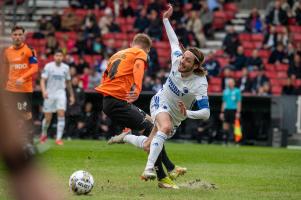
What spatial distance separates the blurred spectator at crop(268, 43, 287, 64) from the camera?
1118 inches

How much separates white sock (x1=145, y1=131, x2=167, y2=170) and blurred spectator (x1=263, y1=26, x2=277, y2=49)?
19390mm

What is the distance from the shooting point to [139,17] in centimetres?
3103

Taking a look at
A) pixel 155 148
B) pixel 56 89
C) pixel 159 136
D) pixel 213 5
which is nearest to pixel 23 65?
pixel 56 89

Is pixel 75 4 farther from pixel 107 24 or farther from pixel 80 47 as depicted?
pixel 80 47

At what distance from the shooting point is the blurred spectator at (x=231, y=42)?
29.0 meters

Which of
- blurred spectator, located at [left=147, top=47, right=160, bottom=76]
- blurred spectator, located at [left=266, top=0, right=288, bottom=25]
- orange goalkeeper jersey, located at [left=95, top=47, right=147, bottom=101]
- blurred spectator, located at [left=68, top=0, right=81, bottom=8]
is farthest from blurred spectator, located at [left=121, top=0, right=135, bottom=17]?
orange goalkeeper jersey, located at [left=95, top=47, right=147, bottom=101]

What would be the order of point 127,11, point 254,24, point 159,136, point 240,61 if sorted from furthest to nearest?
point 127,11
point 254,24
point 240,61
point 159,136

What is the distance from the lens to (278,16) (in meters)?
30.0

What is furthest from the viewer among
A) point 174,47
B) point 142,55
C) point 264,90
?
point 264,90

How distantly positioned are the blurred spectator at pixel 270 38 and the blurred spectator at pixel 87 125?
7120 mm

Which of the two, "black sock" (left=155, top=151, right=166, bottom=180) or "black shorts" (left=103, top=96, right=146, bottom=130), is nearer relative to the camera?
"black sock" (left=155, top=151, right=166, bottom=180)

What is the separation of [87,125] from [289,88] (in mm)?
7169

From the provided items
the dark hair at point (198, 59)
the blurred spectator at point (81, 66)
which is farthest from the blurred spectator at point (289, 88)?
the dark hair at point (198, 59)

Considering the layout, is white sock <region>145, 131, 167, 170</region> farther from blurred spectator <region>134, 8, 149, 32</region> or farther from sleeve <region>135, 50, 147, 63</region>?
blurred spectator <region>134, 8, 149, 32</region>
